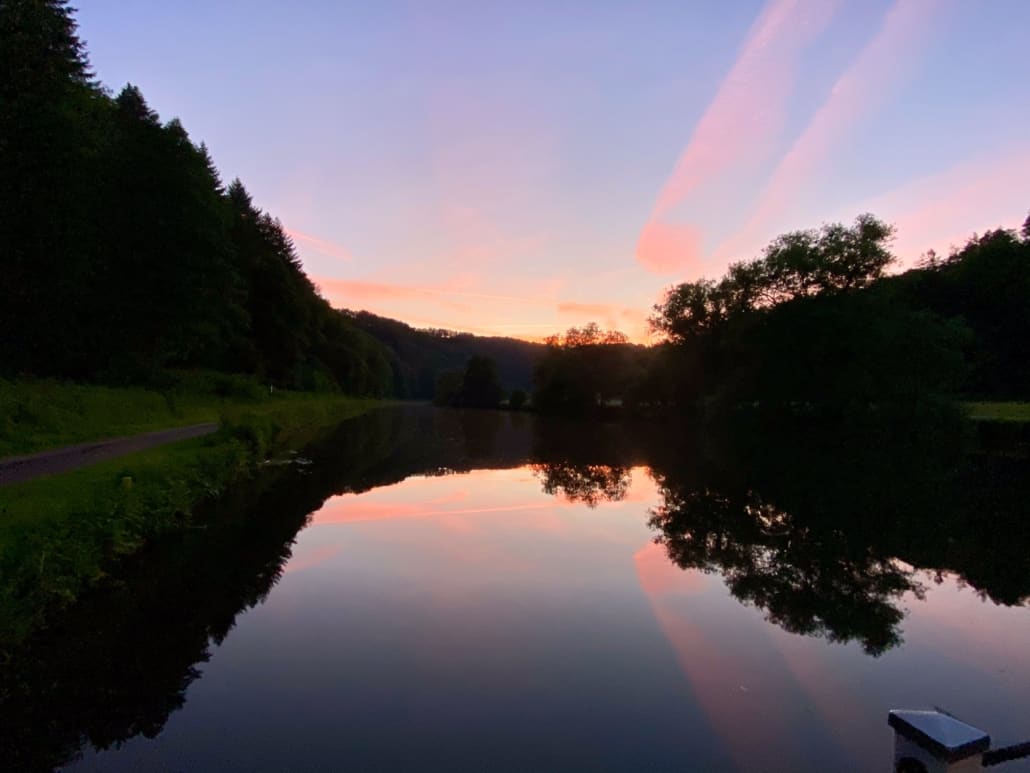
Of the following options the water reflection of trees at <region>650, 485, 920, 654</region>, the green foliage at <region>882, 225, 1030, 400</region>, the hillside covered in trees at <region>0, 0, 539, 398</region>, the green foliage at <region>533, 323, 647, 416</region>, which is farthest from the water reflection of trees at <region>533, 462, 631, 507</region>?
the green foliage at <region>533, 323, 647, 416</region>

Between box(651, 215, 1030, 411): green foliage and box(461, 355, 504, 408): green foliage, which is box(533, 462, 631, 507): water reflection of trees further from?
box(461, 355, 504, 408): green foliage

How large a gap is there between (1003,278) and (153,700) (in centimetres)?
6541

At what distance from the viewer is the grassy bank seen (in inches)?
279

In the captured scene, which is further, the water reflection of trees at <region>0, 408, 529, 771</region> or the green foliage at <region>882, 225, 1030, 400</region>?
the green foliage at <region>882, 225, 1030, 400</region>

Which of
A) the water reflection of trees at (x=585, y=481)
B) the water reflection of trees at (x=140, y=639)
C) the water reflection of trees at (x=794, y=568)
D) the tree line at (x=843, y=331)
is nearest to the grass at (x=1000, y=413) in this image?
the tree line at (x=843, y=331)

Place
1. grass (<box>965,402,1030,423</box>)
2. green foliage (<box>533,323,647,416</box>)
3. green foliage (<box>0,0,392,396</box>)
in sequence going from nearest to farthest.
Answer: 1. green foliage (<box>0,0,392,396</box>)
2. grass (<box>965,402,1030,423</box>)
3. green foliage (<box>533,323,647,416</box>)

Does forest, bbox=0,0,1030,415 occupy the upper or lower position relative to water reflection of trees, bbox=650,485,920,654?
upper

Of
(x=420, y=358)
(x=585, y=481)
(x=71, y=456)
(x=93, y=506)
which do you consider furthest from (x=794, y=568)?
(x=420, y=358)

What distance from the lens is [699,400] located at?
2527 inches

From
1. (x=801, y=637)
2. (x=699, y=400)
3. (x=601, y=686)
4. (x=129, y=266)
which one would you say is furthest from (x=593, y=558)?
(x=699, y=400)

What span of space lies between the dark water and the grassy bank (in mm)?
405

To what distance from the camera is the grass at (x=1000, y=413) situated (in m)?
33.7

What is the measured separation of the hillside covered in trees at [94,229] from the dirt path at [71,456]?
6896 mm

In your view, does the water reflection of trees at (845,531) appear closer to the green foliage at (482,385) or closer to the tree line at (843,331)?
the tree line at (843,331)
